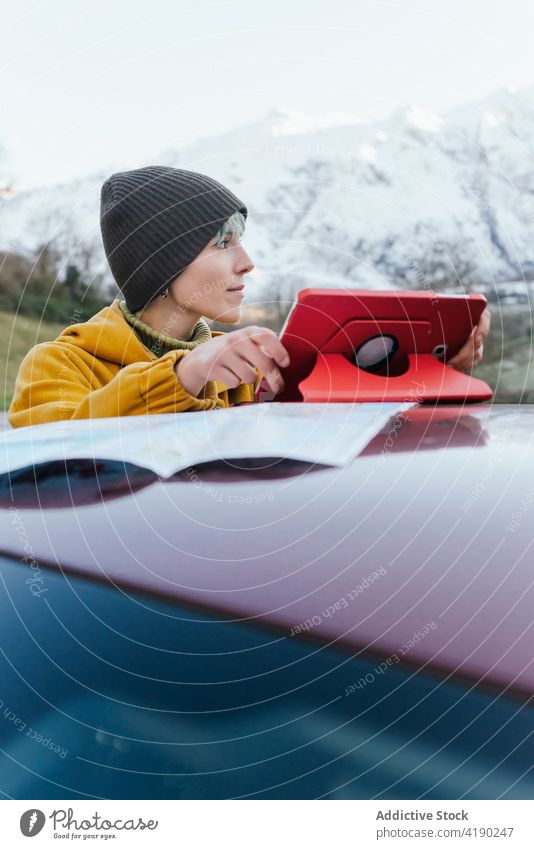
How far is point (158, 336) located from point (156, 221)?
105mm

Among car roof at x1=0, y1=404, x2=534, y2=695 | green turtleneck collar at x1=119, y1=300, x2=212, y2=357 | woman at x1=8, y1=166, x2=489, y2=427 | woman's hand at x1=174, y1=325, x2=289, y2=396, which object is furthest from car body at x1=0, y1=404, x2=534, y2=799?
green turtleneck collar at x1=119, y1=300, x2=212, y2=357

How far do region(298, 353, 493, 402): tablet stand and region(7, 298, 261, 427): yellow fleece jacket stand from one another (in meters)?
0.05

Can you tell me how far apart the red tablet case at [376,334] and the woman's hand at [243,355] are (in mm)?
32

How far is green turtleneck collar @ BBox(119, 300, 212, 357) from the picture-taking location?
2.15ft

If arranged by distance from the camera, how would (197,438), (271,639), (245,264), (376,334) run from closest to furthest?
(271,639) → (197,438) → (376,334) → (245,264)

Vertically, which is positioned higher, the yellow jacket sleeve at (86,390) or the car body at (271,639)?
the car body at (271,639)

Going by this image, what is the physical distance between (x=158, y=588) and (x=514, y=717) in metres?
0.12

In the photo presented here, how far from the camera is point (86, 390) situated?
594 millimetres

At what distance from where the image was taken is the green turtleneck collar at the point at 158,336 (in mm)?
655

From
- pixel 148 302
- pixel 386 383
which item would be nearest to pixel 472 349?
pixel 386 383

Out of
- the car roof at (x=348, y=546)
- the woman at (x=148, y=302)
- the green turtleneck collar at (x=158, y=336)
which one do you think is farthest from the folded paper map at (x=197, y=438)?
the green turtleneck collar at (x=158, y=336)

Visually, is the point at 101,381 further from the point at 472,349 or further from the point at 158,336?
the point at 472,349

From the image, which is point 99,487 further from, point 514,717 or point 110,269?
point 110,269

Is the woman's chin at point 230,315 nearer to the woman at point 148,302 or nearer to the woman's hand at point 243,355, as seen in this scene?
the woman at point 148,302
